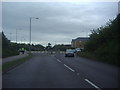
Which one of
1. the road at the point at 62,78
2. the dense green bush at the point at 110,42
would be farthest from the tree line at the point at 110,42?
the road at the point at 62,78

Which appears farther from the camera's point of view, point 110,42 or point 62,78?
point 110,42

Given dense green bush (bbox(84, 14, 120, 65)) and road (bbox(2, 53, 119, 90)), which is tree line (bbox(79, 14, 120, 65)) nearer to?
dense green bush (bbox(84, 14, 120, 65))

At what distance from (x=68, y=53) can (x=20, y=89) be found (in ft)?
168

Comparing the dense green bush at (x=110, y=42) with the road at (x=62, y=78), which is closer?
the road at (x=62, y=78)

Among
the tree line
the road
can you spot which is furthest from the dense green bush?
the road

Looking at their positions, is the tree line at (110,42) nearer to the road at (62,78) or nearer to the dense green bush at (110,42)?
the dense green bush at (110,42)

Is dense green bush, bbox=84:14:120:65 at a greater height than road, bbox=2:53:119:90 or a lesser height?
greater

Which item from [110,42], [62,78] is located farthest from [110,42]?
[62,78]

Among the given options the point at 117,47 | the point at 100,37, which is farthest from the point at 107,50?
the point at 100,37

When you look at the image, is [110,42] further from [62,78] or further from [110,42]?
[62,78]

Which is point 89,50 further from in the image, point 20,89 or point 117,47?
point 20,89

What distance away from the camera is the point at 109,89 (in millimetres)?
13117

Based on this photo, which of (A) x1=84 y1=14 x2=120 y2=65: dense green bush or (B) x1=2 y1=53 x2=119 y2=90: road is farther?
(A) x1=84 y1=14 x2=120 y2=65: dense green bush

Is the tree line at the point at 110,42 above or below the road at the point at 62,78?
above
